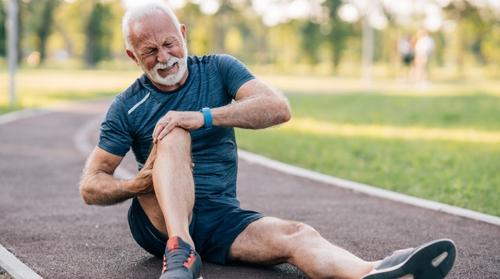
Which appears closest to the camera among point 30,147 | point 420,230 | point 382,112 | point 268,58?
point 420,230

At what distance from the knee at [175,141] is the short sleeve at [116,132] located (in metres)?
0.42

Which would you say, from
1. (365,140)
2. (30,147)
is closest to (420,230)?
(365,140)

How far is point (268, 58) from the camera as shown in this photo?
77.5m

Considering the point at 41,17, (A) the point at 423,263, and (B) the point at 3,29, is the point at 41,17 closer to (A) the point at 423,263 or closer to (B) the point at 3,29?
(B) the point at 3,29

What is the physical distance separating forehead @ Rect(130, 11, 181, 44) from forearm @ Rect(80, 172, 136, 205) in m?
0.83

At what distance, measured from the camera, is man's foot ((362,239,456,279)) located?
3678mm

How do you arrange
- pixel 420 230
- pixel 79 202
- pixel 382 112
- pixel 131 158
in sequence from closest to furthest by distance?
pixel 420 230, pixel 79 202, pixel 131 158, pixel 382 112

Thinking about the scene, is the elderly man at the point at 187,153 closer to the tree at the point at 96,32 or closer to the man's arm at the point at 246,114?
the man's arm at the point at 246,114

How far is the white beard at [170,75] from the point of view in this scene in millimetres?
4535

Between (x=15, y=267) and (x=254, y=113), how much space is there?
5.68ft

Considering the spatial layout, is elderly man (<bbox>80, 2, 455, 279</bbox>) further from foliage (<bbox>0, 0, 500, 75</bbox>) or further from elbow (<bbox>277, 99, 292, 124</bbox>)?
foliage (<bbox>0, 0, 500, 75</bbox>)

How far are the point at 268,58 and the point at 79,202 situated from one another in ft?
233

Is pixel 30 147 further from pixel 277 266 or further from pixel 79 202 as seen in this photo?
pixel 277 266

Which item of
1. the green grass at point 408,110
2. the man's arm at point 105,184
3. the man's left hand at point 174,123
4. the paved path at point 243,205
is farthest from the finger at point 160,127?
the green grass at point 408,110
